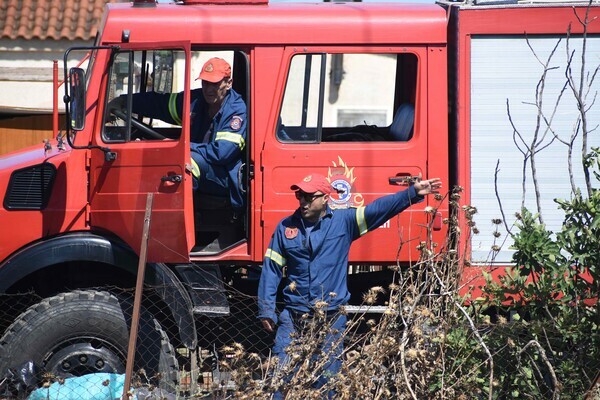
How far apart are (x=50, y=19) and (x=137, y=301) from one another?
1188 cm

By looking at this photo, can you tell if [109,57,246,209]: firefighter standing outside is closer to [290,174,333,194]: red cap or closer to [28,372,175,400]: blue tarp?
[290,174,333,194]: red cap

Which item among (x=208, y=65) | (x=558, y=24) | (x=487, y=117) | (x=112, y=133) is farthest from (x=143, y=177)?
(x=558, y=24)

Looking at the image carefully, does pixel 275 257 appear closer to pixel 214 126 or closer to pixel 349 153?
pixel 349 153

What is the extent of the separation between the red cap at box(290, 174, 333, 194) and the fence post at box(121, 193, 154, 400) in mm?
961

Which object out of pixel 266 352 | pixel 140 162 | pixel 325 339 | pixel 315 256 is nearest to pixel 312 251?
pixel 315 256

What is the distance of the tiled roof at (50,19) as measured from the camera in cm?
1559

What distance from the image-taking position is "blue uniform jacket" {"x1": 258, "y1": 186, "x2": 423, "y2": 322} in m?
5.72

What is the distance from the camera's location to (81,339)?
20.0ft

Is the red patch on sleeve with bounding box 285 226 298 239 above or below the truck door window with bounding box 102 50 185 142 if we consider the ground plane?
below

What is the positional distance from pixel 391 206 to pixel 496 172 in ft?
3.29

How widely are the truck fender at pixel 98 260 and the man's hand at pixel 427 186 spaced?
1.76 meters

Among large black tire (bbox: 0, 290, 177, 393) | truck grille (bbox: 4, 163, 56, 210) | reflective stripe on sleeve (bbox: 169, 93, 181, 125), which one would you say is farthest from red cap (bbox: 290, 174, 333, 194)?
truck grille (bbox: 4, 163, 56, 210)

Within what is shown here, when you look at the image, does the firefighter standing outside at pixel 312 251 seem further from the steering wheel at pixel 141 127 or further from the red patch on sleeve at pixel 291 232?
the steering wheel at pixel 141 127

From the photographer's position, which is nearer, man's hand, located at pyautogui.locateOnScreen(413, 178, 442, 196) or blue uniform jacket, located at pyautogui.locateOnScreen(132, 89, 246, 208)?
man's hand, located at pyautogui.locateOnScreen(413, 178, 442, 196)
